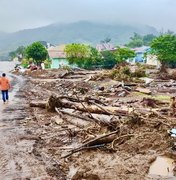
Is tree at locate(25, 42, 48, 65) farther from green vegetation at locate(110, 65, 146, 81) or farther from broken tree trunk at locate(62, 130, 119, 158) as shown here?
broken tree trunk at locate(62, 130, 119, 158)

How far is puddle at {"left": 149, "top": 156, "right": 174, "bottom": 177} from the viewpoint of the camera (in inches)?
345

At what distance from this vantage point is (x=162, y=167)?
905 centimetres

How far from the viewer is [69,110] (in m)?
17.0

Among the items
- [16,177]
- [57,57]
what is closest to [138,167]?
[16,177]

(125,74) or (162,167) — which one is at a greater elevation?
(162,167)

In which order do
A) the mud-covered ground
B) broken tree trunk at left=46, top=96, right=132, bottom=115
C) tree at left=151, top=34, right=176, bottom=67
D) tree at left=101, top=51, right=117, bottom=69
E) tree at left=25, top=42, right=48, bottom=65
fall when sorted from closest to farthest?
the mud-covered ground → broken tree trunk at left=46, top=96, right=132, bottom=115 → tree at left=151, top=34, right=176, bottom=67 → tree at left=101, top=51, right=117, bottom=69 → tree at left=25, top=42, right=48, bottom=65

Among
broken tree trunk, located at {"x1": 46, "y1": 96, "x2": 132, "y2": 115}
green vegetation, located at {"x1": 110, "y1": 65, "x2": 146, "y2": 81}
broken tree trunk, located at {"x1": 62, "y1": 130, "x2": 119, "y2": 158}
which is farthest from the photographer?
green vegetation, located at {"x1": 110, "y1": 65, "x2": 146, "y2": 81}

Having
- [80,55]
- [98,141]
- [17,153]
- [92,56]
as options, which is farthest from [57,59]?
[17,153]

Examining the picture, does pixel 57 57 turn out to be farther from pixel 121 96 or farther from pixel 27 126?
pixel 27 126

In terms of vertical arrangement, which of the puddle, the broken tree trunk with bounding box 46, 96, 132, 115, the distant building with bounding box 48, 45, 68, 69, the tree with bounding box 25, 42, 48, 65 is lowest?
the distant building with bounding box 48, 45, 68, 69

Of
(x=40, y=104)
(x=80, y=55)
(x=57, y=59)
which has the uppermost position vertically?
(x=80, y=55)

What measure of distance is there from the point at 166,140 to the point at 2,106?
12.4 meters

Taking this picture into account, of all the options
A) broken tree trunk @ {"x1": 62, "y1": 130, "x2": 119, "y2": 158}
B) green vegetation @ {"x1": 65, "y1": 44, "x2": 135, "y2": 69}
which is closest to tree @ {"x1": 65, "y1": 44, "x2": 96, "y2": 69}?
green vegetation @ {"x1": 65, "y1": 44, "x2": 135, "y2": 69}

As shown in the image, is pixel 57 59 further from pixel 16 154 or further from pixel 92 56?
pixel 16 154
